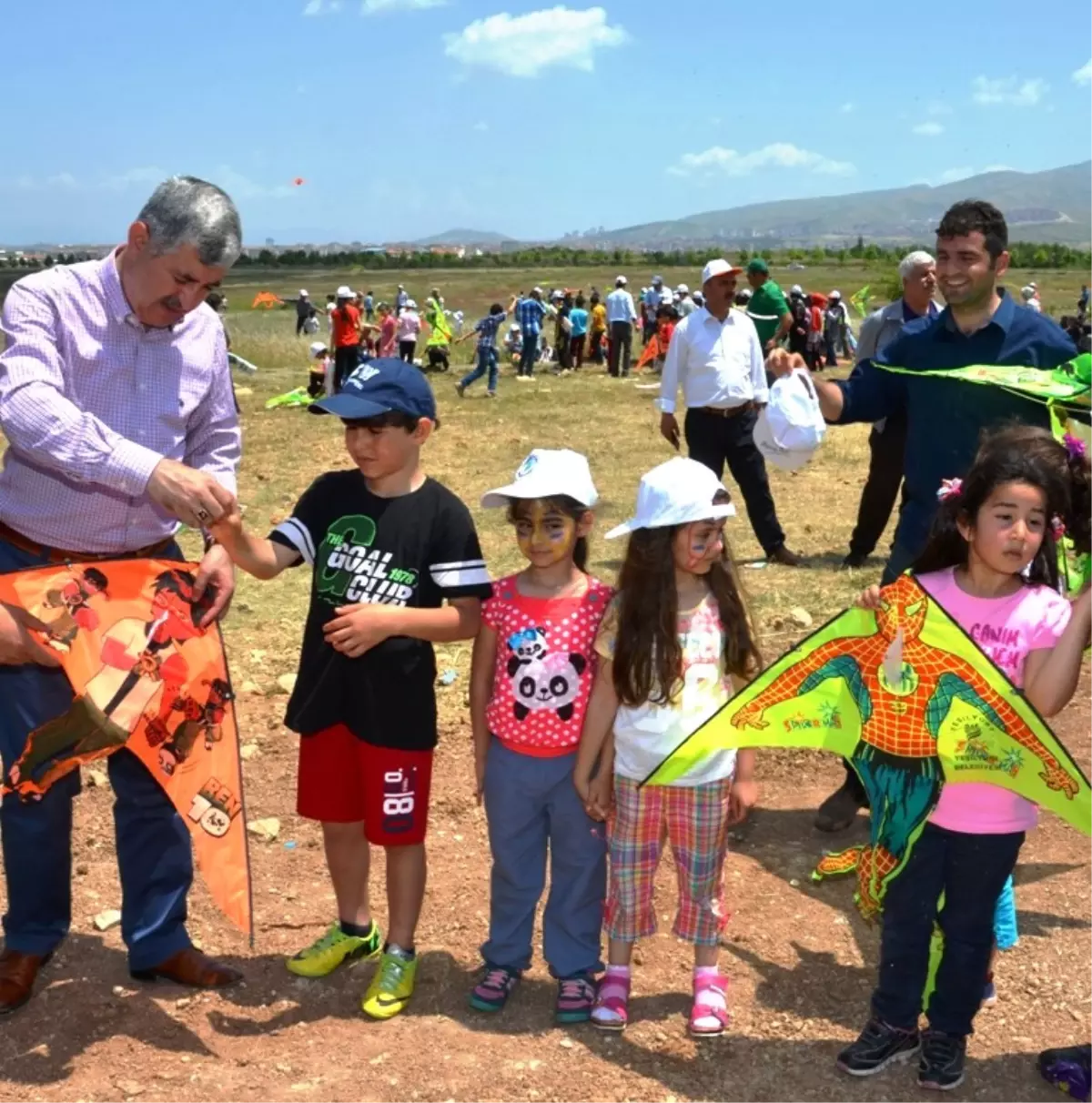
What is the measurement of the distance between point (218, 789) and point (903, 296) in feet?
20.3

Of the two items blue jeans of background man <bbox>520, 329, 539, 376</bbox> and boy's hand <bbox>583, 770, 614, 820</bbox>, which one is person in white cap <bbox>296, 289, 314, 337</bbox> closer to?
blue jeans of background man <bbox>520, 329, 539, 376</bbox>

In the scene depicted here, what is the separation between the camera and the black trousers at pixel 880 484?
8.62m

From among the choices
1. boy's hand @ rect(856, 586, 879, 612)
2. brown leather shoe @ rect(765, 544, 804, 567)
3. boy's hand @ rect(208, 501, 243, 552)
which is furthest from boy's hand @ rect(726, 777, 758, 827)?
brown leather shoe @ rect(765, 544, 804, 567)

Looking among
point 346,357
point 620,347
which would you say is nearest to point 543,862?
point 346,357

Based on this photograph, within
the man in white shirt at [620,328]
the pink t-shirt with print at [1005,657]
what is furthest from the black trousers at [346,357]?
the pink t-shirt with print at [1005,657]

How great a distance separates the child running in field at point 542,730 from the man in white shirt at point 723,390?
5.33m

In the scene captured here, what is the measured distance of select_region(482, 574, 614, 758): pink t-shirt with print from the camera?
349 cm

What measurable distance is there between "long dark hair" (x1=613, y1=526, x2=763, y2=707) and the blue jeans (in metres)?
16.8

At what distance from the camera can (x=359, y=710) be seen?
3.54m

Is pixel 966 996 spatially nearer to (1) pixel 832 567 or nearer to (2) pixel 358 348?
(1) pixel 832 567

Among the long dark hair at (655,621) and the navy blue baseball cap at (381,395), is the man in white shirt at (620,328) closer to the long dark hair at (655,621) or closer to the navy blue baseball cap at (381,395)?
the navy blue baseball cap at (381,395)

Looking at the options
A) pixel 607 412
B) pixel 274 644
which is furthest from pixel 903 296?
pixel 607 412

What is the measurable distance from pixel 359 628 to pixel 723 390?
581 cm

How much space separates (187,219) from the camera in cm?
323
